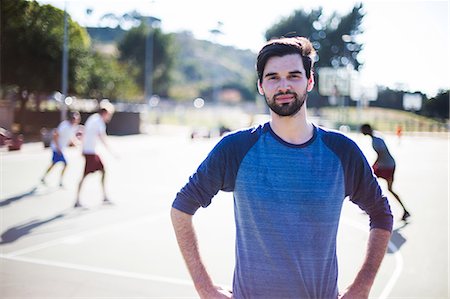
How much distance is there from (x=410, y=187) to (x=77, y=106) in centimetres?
2929

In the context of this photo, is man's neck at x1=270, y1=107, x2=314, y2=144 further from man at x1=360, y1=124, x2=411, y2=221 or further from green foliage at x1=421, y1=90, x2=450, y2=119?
man at x1=360, y1=124, x2=411, y2=221

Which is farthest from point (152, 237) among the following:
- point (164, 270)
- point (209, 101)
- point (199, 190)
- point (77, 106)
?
point (209, 101)

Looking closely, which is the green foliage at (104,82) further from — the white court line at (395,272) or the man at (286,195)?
the man at (286,195)

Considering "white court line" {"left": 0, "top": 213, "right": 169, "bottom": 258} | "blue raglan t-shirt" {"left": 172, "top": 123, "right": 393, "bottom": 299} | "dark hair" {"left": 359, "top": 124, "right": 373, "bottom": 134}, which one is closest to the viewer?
"blue raglan t-shirt" {"left": 172, "top": 123, "right": 393, "bottom": 299}

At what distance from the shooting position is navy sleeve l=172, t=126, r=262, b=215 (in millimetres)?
1991

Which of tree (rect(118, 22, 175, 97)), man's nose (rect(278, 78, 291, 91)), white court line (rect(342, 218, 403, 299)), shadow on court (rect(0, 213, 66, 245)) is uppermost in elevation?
tree (rect(118, 22, 175, 97))

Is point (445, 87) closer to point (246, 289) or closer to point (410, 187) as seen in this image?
point (246, 289)

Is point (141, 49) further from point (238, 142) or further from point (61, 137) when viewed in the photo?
point (238, 142)

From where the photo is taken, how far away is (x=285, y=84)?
2.00 metres

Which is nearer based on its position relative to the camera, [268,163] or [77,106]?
[268,163]

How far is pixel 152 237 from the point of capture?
6.66 m

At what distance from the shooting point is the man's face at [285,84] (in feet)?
6.59

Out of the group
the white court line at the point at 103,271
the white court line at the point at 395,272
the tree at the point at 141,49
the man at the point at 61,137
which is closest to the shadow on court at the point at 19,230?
the white court line at the point at 103,271

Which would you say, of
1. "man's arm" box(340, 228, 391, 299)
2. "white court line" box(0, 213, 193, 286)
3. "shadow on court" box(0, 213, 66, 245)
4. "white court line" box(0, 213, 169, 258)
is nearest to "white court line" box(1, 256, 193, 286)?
"white court line" box(0, 213, 193, 286)
